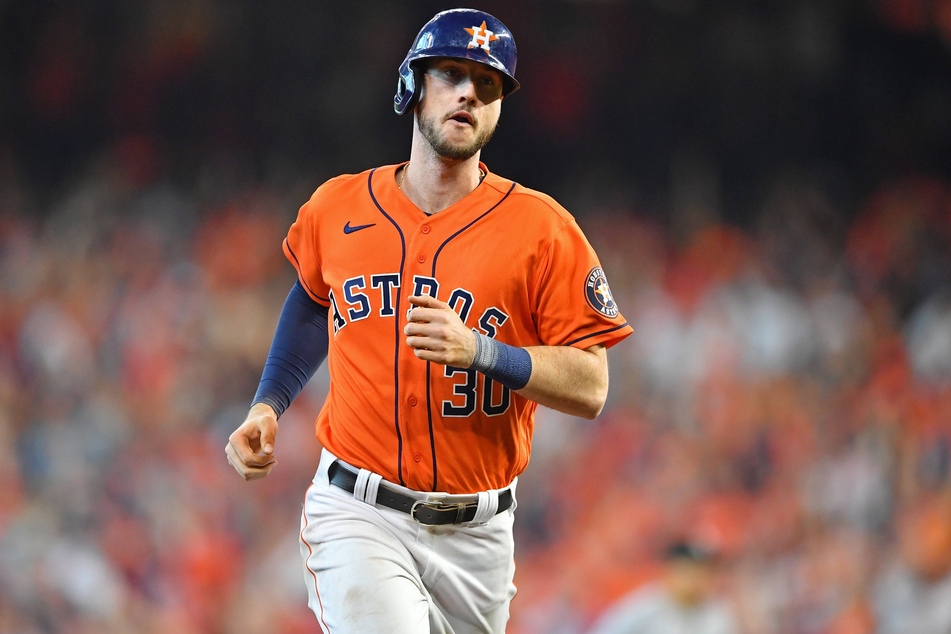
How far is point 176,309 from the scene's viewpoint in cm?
610

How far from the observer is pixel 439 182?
2.56 m

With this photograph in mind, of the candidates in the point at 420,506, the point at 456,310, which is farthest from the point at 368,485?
the point at 456,310

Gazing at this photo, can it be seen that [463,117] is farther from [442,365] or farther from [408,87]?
[442,365]

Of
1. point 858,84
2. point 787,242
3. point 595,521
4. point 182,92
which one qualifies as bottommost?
point 595,521

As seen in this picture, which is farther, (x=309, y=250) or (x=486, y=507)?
(x=309, y=250)

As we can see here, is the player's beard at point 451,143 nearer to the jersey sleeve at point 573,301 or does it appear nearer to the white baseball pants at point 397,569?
the jersey sleeve at point 573,301

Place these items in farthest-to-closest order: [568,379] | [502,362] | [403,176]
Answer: [403,176] < [568,379] < [502,362]

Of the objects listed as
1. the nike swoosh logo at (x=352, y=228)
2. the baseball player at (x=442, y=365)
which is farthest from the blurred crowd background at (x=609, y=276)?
the nike swoosh logo at (x=352, y=228)

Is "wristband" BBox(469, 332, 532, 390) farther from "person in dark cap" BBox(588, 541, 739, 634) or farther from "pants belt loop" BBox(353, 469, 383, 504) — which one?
"person in dark cap" BBox(588, 541, 739, 634)

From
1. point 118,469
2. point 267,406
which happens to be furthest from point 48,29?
point 267,406

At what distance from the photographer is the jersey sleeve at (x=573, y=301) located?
2.40 m

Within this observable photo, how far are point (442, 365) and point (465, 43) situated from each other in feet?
2.51

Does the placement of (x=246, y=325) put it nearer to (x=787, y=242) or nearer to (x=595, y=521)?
(x=595, y=521)

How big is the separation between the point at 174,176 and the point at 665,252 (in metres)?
3.07
